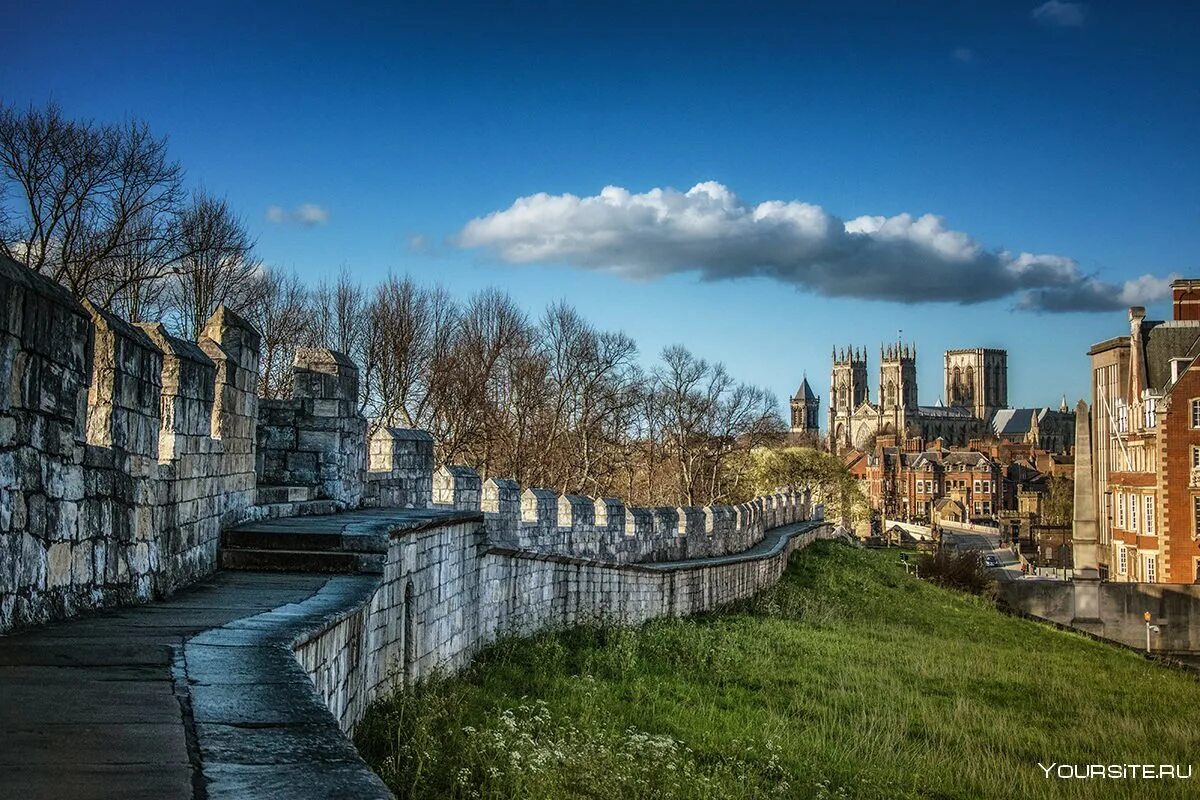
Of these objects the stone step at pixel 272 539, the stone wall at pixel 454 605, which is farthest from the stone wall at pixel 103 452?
the stone wall at pixel 454 605

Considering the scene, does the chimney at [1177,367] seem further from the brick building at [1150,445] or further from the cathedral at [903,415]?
the cathedral at [903,415]

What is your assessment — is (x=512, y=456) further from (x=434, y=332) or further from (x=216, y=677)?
(x=216, y=677)

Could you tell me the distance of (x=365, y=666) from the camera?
716 cm

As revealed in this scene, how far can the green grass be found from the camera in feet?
21.9

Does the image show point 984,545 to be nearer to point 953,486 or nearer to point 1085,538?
→ point 953,486

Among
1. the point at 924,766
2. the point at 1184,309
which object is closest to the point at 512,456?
the point at 1184,309

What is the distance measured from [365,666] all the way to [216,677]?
3.15 metres

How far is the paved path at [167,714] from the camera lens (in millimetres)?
2779

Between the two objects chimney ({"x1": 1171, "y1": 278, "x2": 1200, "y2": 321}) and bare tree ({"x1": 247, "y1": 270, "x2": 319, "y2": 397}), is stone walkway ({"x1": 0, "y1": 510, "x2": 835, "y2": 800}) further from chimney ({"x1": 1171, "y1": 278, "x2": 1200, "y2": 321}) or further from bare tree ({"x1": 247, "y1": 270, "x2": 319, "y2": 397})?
chimney ({"x1": 1171, "y1": 278, "x2": 1200, "y2": 321})

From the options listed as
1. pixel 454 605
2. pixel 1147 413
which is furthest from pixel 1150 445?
pixel 454 605

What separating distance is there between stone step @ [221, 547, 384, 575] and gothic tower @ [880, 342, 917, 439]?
18360 cm

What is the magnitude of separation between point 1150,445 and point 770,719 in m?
35.7

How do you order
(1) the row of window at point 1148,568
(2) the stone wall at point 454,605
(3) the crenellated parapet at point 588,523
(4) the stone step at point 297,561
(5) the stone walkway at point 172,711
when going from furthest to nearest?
Answer: (1) the row of window at point 1148,568
(3) the crenellated parapet at point 588,523
(4) the stone step at point 297,561
(2) the stone wall at point 454,605
(5) the stone walkway at point 172,711

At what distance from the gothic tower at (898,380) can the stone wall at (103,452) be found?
7232 inches
